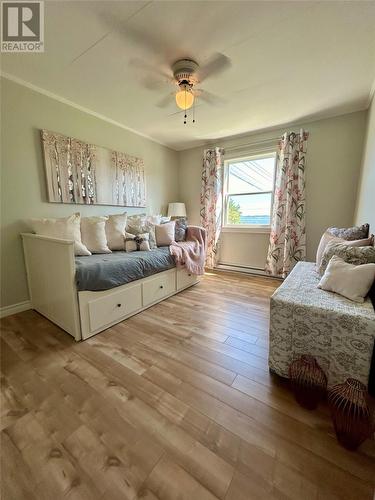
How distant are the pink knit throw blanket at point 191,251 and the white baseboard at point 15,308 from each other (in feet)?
5.51

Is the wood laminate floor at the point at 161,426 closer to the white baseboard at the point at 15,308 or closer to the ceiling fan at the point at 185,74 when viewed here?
the white baseboard at the point at 15,308

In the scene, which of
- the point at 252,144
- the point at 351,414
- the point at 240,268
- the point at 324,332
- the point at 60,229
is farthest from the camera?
the point at 240,268

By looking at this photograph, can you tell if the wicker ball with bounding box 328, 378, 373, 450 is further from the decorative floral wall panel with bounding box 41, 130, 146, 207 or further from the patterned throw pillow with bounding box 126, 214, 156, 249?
the decorative floral wall panel with bounding box 41, 130, 146, 207

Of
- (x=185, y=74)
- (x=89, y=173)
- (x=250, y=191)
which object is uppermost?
(x=185, y=74)

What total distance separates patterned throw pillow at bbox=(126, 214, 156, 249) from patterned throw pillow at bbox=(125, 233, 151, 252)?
0.12 metres

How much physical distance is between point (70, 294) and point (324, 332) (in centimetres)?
179

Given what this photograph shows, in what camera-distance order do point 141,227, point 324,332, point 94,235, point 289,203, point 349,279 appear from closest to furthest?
point 324,332 < point 349,279 < point 94,235 < point 141,227 < point 289,203

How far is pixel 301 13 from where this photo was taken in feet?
4.34

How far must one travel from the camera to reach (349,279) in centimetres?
129

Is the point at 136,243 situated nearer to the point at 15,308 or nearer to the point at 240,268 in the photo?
the point at 15,308

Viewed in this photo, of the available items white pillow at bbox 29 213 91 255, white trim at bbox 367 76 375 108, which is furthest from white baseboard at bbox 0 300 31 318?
white trim at bbox 367 76 375 108

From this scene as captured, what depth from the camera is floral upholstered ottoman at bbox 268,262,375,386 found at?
3.45 ft

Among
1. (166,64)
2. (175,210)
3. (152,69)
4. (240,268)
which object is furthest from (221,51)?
(240,268)

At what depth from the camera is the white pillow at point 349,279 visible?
1.24m
